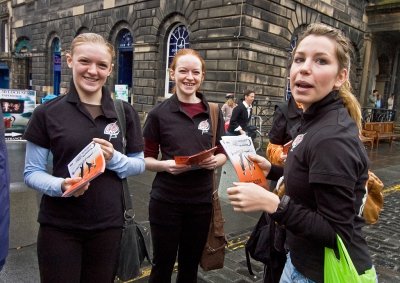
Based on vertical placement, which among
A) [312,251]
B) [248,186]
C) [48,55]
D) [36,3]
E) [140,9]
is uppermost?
[36,3]

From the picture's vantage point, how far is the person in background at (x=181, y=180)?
2.67m

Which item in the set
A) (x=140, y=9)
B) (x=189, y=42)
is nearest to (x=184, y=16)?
(x=189, y=42)

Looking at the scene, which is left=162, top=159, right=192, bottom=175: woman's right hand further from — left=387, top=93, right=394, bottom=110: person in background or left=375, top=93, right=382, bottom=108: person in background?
left=387, top=93, right=394, bottom=110: person in background

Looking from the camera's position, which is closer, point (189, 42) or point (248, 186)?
point (248, 186)

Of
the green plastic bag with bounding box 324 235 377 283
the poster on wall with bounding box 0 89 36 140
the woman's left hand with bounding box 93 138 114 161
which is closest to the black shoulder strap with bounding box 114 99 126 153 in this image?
the woman's left hand with bounding box 93 138 114 161

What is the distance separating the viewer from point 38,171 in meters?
2.08

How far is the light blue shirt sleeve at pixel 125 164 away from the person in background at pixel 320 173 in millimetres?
843

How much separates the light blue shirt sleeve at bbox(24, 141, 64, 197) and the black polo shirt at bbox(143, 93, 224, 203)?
0.89 meters

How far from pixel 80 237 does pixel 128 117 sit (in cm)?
79

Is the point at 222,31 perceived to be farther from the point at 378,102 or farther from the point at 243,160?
the point at 243,160

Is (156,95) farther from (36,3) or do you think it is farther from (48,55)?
(36,3)

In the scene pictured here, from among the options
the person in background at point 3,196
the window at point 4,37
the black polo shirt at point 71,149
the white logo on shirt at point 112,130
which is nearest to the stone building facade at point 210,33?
the window at point 4,37

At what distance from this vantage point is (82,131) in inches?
80.3

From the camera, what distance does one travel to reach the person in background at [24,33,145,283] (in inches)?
78.0
